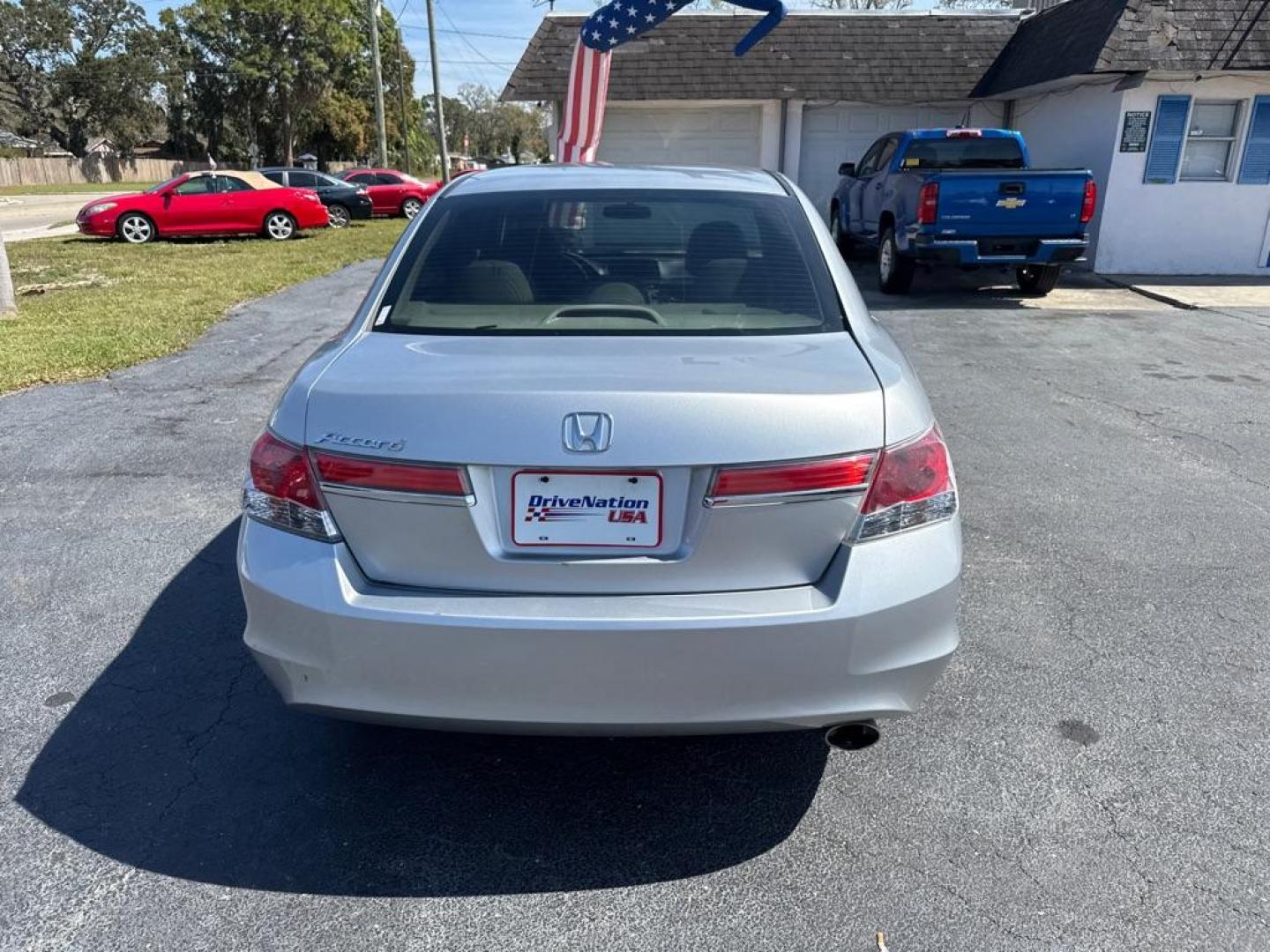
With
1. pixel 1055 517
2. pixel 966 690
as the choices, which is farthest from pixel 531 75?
pixel 966 690

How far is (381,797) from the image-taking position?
2648 mm

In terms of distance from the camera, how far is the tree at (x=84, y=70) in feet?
217

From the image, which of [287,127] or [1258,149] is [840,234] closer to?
[1258,149]

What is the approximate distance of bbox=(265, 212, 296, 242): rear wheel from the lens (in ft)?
64.1

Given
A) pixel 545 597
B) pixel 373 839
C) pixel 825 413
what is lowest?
Result: pixel 373 839

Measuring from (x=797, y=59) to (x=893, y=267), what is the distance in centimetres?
743

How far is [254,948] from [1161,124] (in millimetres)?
15538

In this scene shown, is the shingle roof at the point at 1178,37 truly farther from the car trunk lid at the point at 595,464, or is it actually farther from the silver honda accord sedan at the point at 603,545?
the car trunk lid at the point at 595,464

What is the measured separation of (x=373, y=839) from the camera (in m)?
2.48

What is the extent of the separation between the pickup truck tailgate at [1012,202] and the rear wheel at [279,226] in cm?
1422

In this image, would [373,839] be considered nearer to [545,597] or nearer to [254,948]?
[254,948]

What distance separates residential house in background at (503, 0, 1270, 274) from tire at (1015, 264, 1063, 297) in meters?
2.63

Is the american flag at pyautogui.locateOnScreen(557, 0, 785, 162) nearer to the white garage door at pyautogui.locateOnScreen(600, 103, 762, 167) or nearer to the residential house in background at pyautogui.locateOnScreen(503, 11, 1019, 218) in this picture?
the residential house in background at pyautogui.locateOnScreen(503, 11, 1019, 218)

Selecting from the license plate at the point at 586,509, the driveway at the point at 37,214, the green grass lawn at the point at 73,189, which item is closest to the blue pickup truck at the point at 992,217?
the license plate at the point at 586,509
